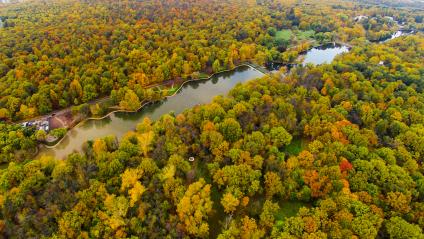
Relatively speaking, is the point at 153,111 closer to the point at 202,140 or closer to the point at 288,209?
the point at 202,140

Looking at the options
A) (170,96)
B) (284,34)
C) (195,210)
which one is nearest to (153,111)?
(170,96)

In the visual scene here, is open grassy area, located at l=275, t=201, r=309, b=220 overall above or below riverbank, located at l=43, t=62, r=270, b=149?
below

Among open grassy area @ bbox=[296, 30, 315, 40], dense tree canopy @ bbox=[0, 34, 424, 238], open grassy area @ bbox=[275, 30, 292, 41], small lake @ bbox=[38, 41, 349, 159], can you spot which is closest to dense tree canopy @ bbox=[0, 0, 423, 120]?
open grassy area @ bbox=[296, 30, 315, 40]

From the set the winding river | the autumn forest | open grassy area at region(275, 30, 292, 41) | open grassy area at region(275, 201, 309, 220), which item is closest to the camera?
the autumn forest

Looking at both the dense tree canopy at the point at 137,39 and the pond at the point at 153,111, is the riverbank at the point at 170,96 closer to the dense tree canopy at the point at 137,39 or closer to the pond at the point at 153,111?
the pond at the point at 153,111

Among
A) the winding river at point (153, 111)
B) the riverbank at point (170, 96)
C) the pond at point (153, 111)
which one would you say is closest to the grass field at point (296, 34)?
the riverbank at point (170, 96)

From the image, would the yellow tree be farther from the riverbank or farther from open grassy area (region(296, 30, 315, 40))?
open grassy area (region(296, 30, 315, 40))

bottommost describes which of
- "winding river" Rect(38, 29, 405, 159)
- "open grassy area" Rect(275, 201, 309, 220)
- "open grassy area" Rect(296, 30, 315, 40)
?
"open grassy area" Rect(275, 201, 309, 220)
